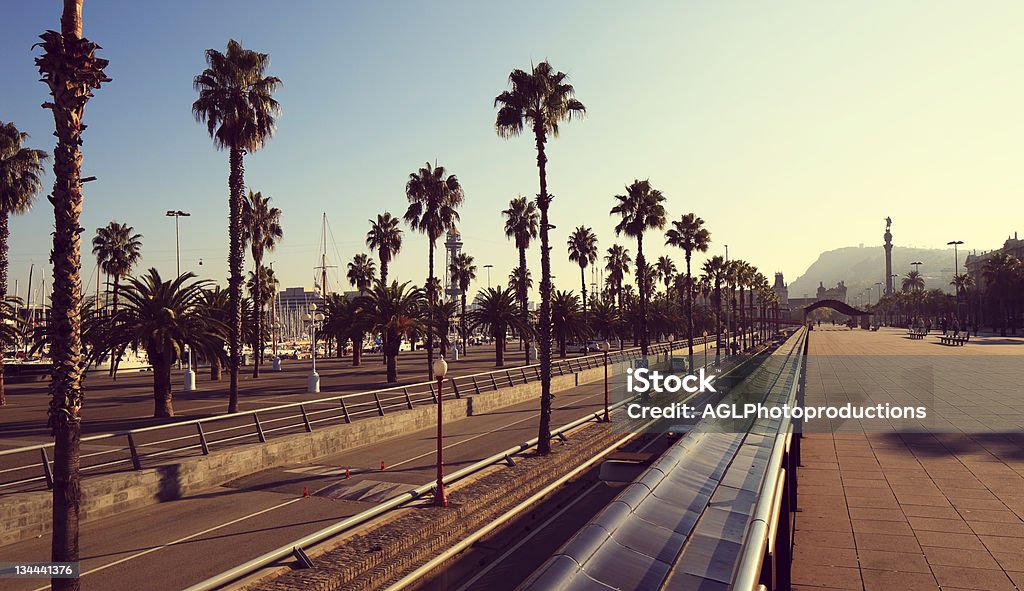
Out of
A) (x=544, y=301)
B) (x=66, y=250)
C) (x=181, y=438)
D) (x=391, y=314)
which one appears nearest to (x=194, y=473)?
(x=181, y=438)

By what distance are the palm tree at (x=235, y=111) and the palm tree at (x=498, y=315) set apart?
30.1m

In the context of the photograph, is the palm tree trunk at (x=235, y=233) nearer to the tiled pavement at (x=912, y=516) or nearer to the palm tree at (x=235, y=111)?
the palm tree at (x=235, y=111)

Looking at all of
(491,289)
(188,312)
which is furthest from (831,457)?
(491,289)

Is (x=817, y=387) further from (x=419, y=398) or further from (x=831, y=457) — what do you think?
(x=419, y=398)

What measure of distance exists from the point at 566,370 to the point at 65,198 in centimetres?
4717

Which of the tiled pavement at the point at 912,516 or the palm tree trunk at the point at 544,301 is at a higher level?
the palm tree trunk at the point at 544,301

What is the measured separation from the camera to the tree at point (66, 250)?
9.03 metres

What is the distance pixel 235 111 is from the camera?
30266 mm

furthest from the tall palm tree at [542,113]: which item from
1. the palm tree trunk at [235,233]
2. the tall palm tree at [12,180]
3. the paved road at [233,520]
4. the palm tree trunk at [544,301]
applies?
the tall palm tree at [12,180]

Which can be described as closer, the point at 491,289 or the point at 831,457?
the point at 831,457

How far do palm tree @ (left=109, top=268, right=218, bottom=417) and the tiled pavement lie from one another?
2612 centimetres

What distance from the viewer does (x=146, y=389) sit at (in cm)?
4562

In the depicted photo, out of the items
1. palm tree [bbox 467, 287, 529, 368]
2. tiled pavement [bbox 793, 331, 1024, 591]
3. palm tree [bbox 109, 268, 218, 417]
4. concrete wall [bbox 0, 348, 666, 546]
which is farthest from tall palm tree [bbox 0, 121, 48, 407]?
tiled pavement [bbox 793, 331, 1024, 591]

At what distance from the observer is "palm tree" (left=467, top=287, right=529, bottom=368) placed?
59.5m
